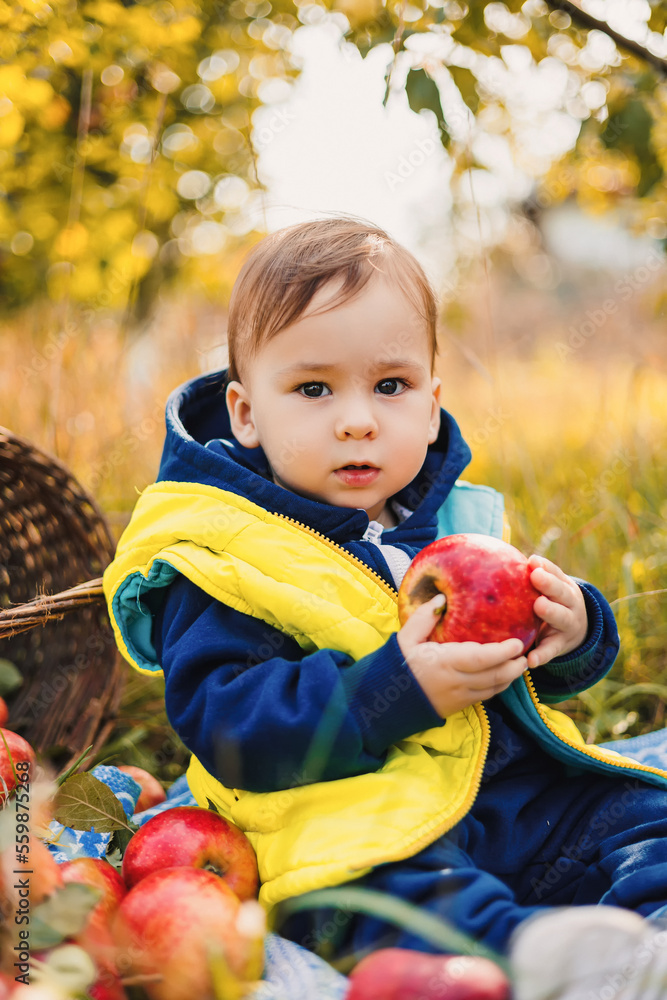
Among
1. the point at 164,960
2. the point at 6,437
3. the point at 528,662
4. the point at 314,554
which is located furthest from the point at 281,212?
the point at 164,960

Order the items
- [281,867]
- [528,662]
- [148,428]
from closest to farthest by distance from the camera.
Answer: [281,867] < [528,662] < [148,428]

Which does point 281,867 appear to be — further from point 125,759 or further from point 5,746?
point 125,759

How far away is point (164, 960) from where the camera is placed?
1.18 m

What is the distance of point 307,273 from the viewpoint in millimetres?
1602

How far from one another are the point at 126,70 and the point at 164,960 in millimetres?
3129

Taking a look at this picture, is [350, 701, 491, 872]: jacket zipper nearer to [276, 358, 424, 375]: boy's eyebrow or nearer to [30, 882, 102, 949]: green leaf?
[30, 882, 102, 949]: green leaf

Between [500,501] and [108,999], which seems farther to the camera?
[500,501]

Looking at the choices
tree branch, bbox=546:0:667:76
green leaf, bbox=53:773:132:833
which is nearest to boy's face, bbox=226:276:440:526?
green leaf, bbox=53:773:132:833

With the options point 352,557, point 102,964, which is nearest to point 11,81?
point 352,557

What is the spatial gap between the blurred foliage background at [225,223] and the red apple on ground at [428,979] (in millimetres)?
1215

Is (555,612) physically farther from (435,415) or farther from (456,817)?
(435,415)

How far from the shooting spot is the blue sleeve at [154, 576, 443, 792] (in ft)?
4.38

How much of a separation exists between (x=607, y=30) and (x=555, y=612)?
1.67 metres

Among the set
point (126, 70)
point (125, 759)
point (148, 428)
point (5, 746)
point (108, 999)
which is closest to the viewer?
point (108, 999)
